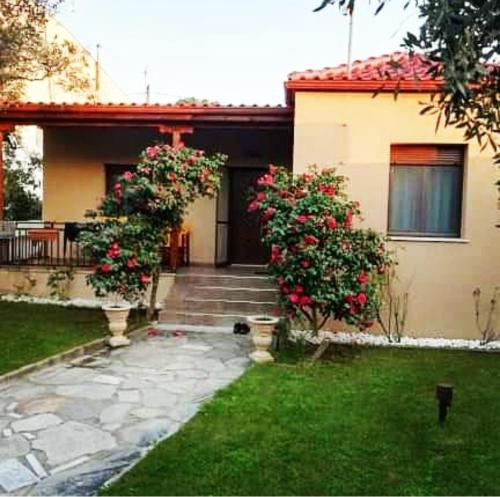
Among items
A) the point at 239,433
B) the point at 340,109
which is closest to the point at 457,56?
the point at 239,433

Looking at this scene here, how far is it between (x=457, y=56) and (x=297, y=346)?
6747 mm

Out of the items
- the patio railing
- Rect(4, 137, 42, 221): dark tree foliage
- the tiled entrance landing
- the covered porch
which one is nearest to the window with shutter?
the tiled entrance landing

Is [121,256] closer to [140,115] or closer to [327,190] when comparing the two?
[327,190]

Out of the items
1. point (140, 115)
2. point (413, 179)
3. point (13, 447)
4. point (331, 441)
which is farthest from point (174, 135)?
point (331, 441)

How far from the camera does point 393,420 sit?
18.6 ft

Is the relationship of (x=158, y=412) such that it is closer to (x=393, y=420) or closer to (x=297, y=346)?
(x=393, y=420)

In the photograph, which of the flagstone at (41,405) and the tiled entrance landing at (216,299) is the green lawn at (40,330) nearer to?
the flagstone at (41,405)

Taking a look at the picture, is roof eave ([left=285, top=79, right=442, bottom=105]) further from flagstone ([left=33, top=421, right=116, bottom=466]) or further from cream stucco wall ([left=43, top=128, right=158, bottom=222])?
flagstone ([left=33, top=421, right=116, bottom=466])

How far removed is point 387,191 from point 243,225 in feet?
16.9

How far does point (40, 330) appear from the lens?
930 cm

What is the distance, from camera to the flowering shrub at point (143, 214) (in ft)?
31.2

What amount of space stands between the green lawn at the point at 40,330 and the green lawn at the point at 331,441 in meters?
2.76

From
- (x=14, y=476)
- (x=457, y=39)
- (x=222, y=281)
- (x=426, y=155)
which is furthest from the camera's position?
(x=222, y=281)

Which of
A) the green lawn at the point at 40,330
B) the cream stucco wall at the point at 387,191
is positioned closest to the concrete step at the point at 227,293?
the green lawn at the point at 40,330
